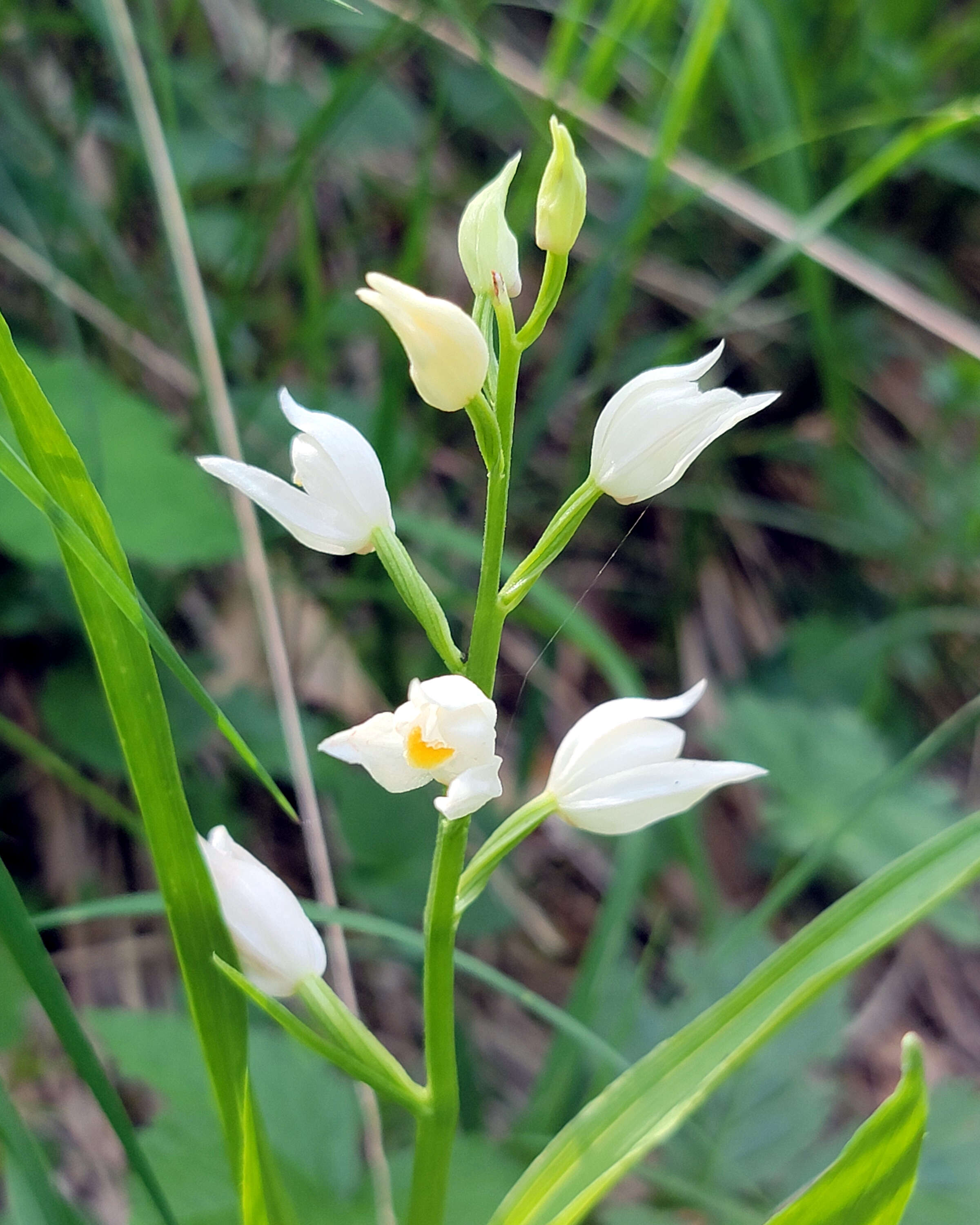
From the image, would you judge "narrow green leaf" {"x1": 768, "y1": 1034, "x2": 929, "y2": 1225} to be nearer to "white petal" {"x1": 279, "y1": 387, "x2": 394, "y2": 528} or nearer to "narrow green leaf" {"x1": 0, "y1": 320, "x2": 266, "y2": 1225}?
"narrow green leaf" {"x1": 0, "y1": 320, "x2": 266, "y2": 1225}

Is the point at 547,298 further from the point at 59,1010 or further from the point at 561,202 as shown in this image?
the point at 59,1010

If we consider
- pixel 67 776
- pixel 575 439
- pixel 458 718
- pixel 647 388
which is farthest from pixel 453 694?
pixel 575 439

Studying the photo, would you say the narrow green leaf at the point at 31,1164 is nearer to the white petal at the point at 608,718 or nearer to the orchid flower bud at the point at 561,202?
the white petal at the point at 608,718

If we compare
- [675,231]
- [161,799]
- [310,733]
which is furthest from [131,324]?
[161,799]

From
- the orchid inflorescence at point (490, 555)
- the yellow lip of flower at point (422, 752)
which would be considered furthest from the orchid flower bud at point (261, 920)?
the yellow lip of flower at point (422, 752)

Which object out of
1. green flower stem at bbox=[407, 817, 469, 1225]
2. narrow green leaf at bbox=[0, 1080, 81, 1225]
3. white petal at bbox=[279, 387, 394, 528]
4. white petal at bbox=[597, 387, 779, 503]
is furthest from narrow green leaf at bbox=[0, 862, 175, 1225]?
white petal at bbox=[597, 387, 779, 503]

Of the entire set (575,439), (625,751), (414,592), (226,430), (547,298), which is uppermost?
(575,439)
